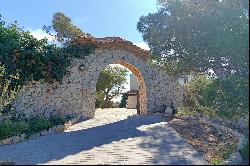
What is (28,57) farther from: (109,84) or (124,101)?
(124,101)

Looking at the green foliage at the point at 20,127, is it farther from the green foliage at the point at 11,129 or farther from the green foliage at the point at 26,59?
the green foliage at the point at 26,59

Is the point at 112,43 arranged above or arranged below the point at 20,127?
above

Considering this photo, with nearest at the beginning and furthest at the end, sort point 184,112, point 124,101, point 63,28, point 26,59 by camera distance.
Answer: point 26,59 < point 184,112 < point 63,28 < point 124,101

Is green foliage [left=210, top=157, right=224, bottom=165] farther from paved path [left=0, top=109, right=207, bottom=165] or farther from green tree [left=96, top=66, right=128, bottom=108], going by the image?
green tree [left=96, top=66, right=128, bottom=108]

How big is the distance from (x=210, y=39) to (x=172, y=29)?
204cm

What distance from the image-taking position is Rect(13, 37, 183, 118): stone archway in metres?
16.1

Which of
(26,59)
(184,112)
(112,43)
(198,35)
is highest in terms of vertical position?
(112,43)

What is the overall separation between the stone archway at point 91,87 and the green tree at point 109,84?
9088 millimetres

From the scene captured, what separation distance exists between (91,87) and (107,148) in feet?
27.0

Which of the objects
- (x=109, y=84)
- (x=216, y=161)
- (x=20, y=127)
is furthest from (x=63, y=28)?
(x=216, y=161)

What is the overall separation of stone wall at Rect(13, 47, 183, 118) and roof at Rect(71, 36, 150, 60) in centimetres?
22

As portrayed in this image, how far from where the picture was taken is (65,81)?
17.1m

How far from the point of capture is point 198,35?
1274 cm

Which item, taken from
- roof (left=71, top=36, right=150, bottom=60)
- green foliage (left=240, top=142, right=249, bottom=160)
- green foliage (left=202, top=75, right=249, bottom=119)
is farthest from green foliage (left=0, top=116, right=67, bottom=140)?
green foliage (left=240, top=142, right=249, bottom=160)
